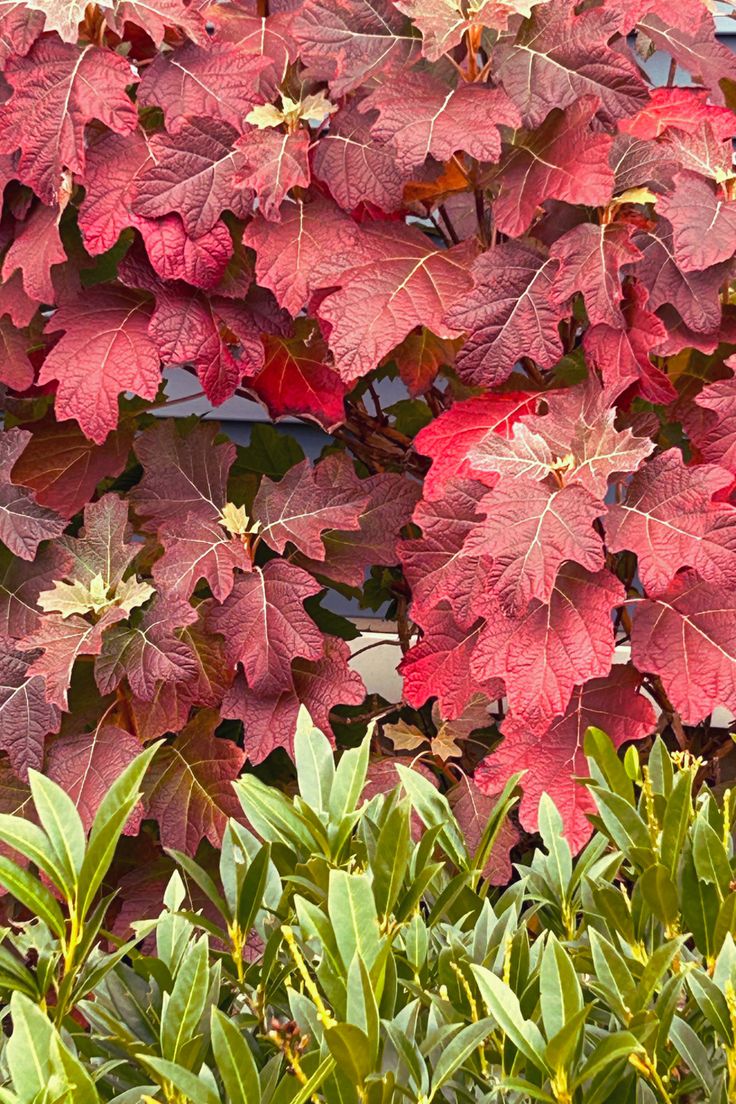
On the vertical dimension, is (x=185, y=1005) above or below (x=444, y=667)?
above

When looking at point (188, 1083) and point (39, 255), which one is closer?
point (188, 1083)

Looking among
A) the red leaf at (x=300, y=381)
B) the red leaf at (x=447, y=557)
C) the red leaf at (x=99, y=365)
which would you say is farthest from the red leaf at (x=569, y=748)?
the red leaf at (x=99, y=365)

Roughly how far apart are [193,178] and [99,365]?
0.88 feet

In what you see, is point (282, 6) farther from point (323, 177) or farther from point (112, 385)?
point (112, 385)

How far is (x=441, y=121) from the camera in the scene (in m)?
1.48

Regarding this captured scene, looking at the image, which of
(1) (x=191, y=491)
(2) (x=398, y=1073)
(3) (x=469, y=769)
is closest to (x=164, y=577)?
(1) (x=191, y=491)

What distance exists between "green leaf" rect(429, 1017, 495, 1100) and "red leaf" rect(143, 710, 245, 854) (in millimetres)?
941

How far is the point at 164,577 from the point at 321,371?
396 millimetres

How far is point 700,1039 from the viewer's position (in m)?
0.77

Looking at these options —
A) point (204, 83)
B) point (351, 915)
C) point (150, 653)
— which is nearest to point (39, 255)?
point (204, 83)

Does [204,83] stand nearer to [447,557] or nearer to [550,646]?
[447,557]

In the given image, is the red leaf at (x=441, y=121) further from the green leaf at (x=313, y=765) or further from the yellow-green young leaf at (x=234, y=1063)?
the yellow-green young leaf at (x=234, y=1063)

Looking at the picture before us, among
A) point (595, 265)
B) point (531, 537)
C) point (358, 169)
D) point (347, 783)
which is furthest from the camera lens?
point (358, 169)

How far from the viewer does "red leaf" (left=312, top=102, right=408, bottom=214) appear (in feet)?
5.17
